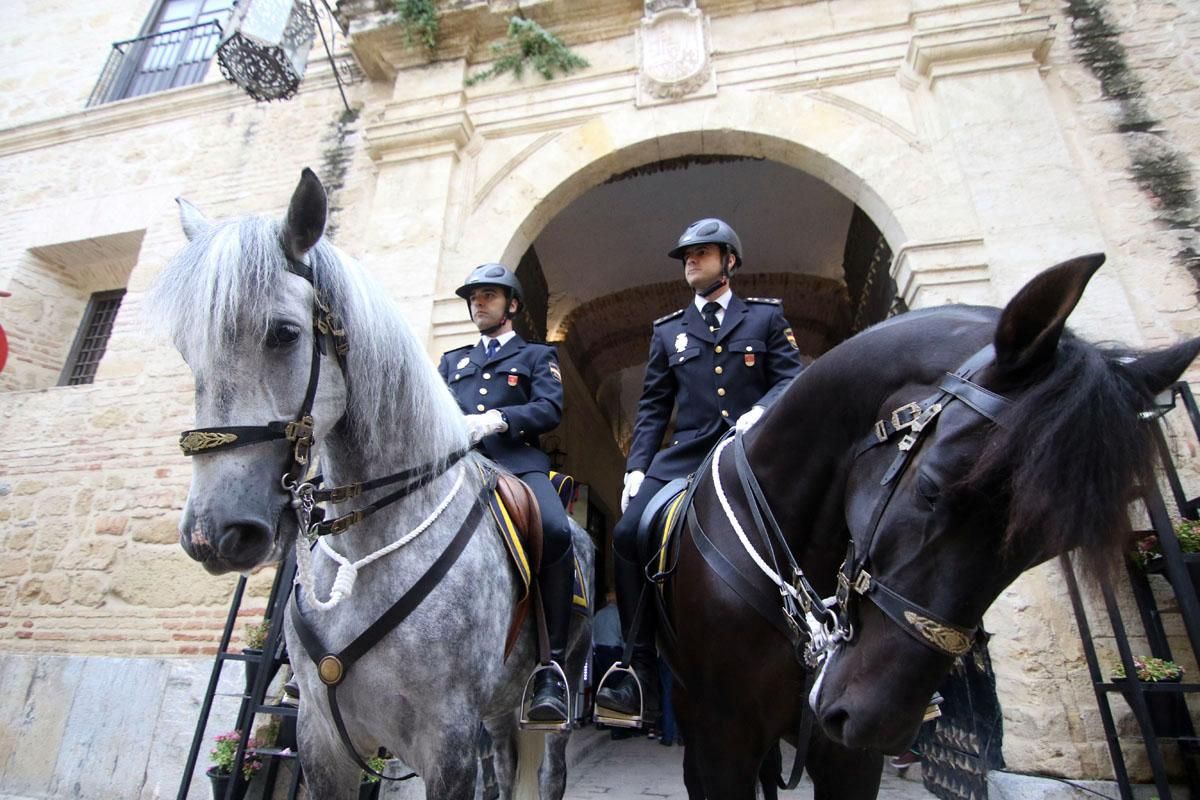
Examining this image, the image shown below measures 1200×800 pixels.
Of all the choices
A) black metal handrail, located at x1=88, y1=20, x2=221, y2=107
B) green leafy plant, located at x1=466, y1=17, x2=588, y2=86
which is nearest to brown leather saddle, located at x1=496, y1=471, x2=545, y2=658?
green leafy plant, located at x1=466, y1=17, x2=588, y2=86

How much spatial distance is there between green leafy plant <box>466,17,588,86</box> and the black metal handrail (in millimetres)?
4482

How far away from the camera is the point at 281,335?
177 cm

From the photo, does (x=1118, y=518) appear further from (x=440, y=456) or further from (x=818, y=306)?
(x=818, y=306)

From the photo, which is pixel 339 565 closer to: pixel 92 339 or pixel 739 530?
pixel 739 530

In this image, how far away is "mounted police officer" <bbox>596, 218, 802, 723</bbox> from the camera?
265cm

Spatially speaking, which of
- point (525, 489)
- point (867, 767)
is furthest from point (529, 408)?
point (867, 767)

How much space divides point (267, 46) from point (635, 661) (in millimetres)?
6007

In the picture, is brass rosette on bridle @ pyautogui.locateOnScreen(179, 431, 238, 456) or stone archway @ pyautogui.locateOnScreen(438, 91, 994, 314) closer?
brass rosette on bridle @ pyautogui.locateOnScreen(179, 431, 238, 456)

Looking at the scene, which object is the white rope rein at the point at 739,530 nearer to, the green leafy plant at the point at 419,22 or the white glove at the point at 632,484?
the white glove at the point at 632,484

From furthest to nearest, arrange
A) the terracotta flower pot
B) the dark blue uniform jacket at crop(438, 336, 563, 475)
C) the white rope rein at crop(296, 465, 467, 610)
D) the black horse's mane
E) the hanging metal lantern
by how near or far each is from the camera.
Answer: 1. the hanging metal lantern
2. the terracotta flower pot
3. the dark blue uniform jacket at crop(438, 336, 563, 475)
4. the white rope rein at crop(296, 465, 467, 610)
5. the black horse's mane

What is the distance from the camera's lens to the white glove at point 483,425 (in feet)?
8.59

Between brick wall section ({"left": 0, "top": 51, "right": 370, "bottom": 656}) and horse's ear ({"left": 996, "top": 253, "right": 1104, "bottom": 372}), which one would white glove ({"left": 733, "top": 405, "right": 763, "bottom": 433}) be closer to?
horse's ear ({"left": 996, "top": 253, "right": 1104, "bottom": 372})

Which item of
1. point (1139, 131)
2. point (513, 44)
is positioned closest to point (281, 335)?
point (513, 44)

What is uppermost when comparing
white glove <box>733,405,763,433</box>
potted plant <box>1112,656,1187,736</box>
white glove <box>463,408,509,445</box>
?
white glove <box>463,408,509,445</box>
